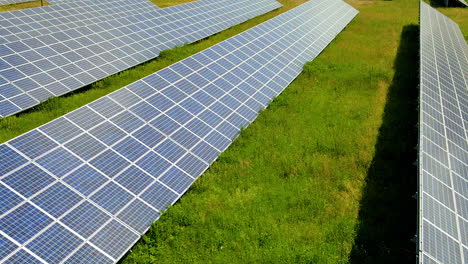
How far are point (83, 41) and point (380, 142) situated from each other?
17.6 metres

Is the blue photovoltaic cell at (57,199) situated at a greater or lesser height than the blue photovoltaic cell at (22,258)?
greater

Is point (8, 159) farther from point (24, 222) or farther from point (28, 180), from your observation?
point (24, 222)

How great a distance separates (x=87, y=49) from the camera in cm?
2133

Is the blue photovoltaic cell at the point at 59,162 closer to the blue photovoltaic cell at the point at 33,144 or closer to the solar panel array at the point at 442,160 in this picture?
the blue photovoltaic cell at the point at 33,144

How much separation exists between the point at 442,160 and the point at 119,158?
10.6 m

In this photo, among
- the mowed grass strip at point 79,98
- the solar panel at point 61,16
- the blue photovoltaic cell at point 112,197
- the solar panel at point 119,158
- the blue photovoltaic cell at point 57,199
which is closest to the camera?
the solar panel at point 119,158

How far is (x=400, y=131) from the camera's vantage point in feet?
57.0

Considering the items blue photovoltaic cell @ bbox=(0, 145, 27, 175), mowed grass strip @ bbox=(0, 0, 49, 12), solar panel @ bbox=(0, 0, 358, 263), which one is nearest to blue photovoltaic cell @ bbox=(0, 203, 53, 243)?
solar panel @ bbox=(0, 0, 358, 263)

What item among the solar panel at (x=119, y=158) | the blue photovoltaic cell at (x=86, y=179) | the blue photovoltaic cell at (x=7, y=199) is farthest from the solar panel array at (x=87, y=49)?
the blue photovoltaic cell at (x=7, y=199)

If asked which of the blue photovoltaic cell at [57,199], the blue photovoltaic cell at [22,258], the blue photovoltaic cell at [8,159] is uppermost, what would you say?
the blue photovoltaic cell at [8,159]

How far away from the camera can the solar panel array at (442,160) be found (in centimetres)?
955

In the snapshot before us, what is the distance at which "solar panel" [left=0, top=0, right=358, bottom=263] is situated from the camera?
9102 mm

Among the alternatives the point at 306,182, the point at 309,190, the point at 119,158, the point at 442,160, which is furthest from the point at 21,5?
the point at 442,160

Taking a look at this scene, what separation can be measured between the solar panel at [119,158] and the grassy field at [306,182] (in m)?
0.69
